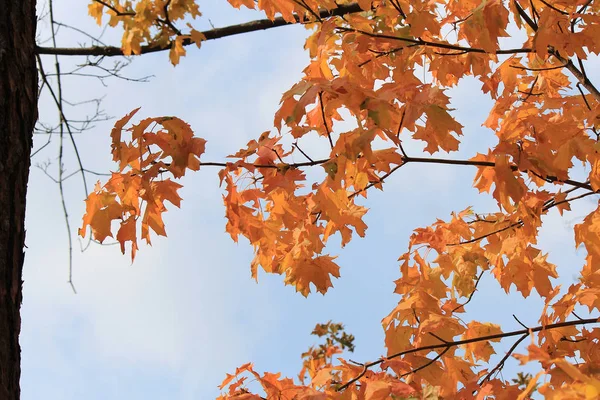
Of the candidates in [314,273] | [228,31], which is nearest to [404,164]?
[314,273]

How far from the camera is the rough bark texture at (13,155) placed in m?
1.87

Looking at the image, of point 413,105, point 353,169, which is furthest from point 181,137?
point 413,105

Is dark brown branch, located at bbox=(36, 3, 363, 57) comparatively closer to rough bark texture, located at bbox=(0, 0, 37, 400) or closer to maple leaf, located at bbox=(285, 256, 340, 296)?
rough bark texture, located at bbox=(0, 0, 37, 400)

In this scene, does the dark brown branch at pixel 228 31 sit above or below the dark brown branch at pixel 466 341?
above

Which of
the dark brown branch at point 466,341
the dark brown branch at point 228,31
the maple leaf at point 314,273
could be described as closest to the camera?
the dark brown branch at point 466,341

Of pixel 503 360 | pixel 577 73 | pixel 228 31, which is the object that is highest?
pixel 228 31

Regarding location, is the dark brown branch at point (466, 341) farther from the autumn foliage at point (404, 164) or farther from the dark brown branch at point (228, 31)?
the dark brown branch at point (228, 31)

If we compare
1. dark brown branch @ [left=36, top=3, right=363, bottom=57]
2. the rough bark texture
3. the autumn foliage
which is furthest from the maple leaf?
dark brown branch @ [left=36, top=3, right=363, bottom=57]

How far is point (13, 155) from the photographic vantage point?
2.10m

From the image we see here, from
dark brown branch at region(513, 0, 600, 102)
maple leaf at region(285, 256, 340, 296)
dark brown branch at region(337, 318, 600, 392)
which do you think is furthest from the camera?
dark brown branch at region(513, 0, 600, 102)

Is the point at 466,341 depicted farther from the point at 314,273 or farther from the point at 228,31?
the point at 228,31

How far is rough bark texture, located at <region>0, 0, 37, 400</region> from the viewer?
1.87 m

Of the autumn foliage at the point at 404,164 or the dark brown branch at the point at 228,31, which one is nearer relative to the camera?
the autumn foliage at the point at 404,164

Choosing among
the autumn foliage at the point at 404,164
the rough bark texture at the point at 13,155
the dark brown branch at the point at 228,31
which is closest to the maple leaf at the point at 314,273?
the autumn foliage at the point at 404,164
